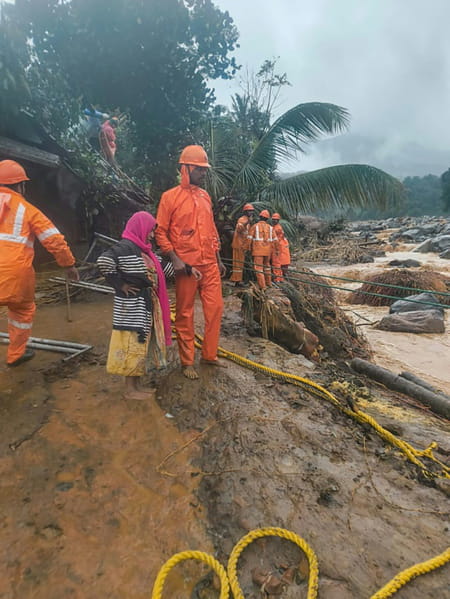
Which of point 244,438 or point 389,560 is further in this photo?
point 244,438

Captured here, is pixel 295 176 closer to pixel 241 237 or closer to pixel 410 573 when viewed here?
pixel 241 237

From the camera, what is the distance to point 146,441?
2.34 meters

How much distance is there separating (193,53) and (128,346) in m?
7.05

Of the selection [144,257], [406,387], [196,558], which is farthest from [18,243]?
[406,387]

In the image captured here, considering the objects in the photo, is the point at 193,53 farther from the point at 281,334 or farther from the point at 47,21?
the point at 281,334

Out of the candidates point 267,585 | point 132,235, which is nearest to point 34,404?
point 132,235

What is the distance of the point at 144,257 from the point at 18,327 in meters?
1.44

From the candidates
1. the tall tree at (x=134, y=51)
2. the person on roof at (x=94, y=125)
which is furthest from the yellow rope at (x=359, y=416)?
the person on roof at (x=94, y=125)

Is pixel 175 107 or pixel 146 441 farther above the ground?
pixel 175 107

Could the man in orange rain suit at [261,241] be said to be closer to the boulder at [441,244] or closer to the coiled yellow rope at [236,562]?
the coiled yellow rope at [236,562]

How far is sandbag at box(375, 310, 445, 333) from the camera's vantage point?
24.7 feet

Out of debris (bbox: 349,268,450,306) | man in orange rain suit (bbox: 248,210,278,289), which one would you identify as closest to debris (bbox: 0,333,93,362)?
man in orange rain suit (bbox: 248,210,278,289)

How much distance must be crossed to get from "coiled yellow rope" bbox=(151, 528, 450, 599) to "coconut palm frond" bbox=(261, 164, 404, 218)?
6756mm

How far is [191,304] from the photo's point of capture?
3131 millimetres
